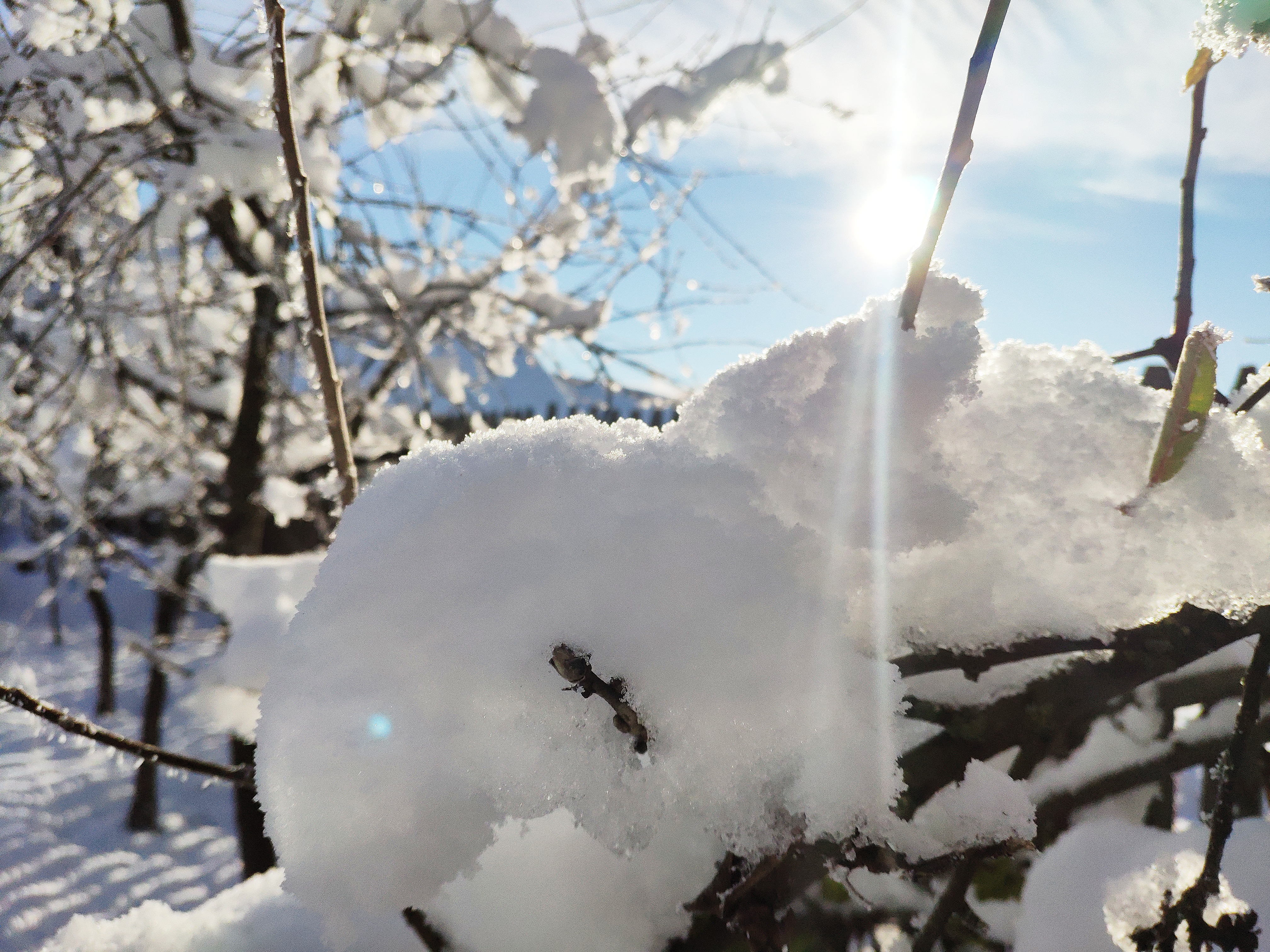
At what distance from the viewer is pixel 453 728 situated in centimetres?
37

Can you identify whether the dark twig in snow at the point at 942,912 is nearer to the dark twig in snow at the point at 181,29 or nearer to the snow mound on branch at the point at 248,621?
the snow mound on branch at the point at 248,621

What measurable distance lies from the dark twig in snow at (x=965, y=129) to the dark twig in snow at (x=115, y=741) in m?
0.59

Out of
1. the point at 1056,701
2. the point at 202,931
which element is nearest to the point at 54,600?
the point at 202,931

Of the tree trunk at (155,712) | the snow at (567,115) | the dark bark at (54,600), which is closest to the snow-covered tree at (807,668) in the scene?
the snow at (567,115)

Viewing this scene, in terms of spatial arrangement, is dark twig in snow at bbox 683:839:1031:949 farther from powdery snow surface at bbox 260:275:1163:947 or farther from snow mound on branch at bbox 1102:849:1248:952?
snow mound on branch at bbox 1102:849:1248:952

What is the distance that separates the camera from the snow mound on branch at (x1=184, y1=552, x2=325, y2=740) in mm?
1044

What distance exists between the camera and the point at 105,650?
4938 mm

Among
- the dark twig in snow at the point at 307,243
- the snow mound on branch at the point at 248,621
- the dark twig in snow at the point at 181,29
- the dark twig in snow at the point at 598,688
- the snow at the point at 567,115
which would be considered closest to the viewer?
the dark twig in snow at the point at 598,688

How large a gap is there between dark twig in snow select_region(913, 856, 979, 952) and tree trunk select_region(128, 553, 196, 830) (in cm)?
380

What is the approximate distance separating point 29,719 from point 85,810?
4.91 meters

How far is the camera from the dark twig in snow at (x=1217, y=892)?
0.43 metres

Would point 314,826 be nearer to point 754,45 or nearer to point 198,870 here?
point 754,45

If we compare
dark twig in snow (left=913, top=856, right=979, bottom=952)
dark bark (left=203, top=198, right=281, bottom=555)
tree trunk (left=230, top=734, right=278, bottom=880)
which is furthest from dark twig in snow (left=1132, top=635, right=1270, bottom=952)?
dark bark (left=203, top=198, right=281, bottom=555)

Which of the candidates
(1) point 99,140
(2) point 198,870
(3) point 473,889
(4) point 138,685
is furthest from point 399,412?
(4) point 138,685
